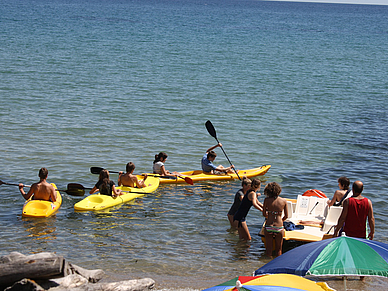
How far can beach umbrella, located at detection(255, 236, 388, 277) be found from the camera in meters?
5.08

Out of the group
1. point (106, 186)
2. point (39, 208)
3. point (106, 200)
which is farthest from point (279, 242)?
point (39, 208)

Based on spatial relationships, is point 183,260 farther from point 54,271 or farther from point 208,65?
point 208,65

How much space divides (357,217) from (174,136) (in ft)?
36.3

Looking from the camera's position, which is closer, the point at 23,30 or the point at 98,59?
the point at 98,59

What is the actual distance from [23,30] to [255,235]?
4503cm

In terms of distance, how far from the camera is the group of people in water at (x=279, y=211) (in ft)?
23.4

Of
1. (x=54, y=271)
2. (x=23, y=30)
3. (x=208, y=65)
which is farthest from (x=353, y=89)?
(x=23, y=30)

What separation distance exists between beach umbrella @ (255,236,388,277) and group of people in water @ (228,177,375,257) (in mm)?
1695

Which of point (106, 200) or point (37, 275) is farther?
point (106, 200)

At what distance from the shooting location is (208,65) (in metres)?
33.9

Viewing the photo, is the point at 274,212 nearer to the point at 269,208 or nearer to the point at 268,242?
the point at 269,208

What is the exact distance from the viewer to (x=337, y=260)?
5180 mm

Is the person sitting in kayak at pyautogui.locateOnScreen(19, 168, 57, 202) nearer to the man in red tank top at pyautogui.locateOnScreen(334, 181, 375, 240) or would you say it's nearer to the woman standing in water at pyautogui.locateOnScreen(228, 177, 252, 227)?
the woman standing in water at pyautogui.locateOnScreen(228, 177, 252, 227)

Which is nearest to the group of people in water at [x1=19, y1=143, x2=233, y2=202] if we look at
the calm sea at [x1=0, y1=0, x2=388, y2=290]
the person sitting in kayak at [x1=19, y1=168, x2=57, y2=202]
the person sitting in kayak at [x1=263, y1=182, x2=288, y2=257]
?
the person sitting in kayak at [x1=19, y1=168, x2=57, y2=202]
